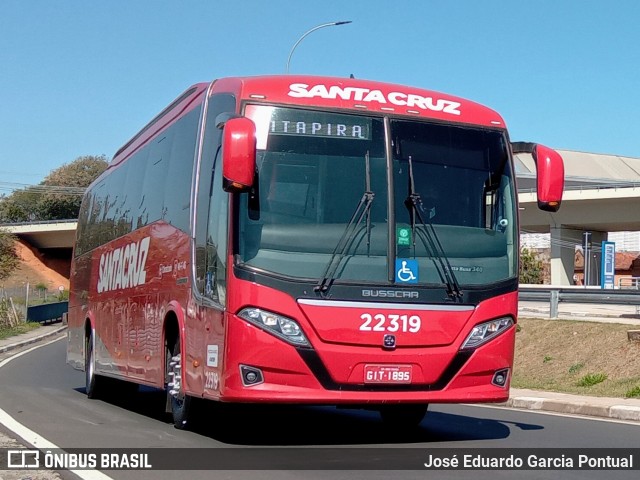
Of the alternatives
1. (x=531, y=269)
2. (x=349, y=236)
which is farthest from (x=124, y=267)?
(x=531, y=269)

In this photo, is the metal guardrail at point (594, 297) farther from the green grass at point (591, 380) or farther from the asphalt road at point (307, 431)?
the asphalt road at point (307, 431)

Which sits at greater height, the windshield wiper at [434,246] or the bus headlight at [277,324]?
the windshield wiper at [434,246]

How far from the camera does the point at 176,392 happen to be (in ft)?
38.7

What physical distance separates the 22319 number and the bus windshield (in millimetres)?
333

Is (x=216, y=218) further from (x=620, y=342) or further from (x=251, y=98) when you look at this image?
(x=620, y=342)

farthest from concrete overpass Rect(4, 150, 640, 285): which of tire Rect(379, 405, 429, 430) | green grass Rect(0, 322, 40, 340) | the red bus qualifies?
the red bus

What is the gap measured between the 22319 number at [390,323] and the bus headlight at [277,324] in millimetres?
603

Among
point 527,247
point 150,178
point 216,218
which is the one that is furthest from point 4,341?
point 527,247

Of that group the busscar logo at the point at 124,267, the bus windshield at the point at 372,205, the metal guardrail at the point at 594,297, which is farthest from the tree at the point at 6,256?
the bus windshield at the point at 372,205

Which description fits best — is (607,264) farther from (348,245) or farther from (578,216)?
(348,245)

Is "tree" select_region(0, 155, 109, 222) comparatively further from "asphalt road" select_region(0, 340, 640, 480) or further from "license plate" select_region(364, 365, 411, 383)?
"license plate" select_region(364, 365, 411, 383)

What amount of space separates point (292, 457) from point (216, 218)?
2430 millimetres

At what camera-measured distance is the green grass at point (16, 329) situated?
4212cm

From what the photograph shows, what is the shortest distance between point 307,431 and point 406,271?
9.58 ft
